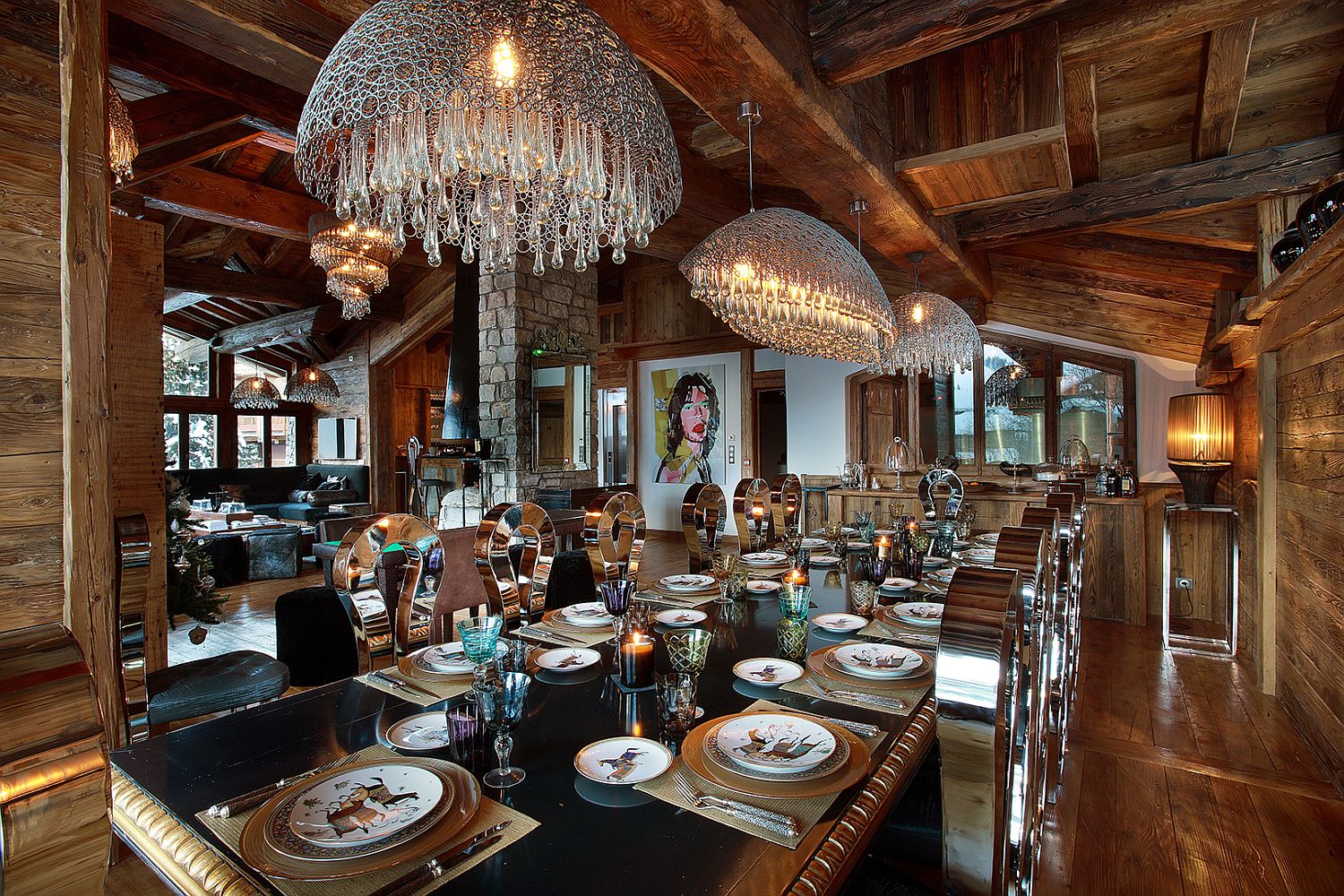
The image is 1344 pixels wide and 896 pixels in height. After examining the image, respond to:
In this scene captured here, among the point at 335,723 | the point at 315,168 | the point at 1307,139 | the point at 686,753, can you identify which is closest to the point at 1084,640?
the point at 1307,139

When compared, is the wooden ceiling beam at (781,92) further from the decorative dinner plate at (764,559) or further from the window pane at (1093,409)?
the window pane at (1093,409)

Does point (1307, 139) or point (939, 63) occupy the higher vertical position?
point (939, 63)

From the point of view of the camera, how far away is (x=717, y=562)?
2547mm

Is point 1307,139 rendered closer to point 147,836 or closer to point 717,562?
point 717,562

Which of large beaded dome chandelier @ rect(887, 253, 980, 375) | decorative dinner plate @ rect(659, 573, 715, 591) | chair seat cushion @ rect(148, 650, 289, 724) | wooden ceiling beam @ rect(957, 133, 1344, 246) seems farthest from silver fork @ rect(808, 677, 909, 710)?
wooden ceiling beam @ rect(957, 133, 1344, 246)

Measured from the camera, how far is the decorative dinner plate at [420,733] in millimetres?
1170

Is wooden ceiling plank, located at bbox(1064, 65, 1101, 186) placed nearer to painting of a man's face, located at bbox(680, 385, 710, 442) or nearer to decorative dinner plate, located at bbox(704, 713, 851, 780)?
decorative dinner plate, located at bbox(704, 713, 851, 780)

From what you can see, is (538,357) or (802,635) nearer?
(802,635)

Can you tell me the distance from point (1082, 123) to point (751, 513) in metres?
2.51

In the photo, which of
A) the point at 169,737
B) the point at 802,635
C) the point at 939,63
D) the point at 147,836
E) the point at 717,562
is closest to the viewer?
the point at 147,836

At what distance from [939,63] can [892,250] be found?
127 cm

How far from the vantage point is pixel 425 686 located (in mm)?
1476

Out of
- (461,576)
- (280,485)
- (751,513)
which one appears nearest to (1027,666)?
(461,576)

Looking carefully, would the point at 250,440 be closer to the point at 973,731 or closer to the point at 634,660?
the point at 634,660
